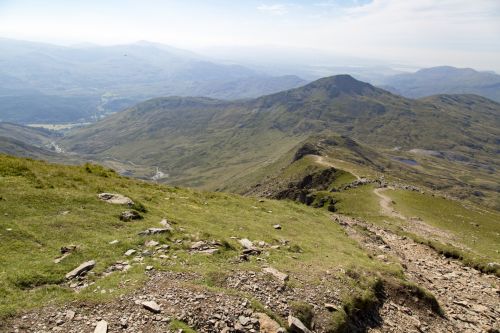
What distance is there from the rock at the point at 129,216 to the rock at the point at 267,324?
14069mm

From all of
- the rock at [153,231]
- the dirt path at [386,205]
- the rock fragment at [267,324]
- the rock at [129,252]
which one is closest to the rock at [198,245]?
the rock at [153,231]

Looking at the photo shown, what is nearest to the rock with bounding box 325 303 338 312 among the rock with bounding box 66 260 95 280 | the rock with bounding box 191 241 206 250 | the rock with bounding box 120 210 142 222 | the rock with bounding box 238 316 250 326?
the rock with bounding box 238 316 250 326

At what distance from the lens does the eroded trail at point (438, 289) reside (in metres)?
22.0

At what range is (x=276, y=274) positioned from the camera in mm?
20281

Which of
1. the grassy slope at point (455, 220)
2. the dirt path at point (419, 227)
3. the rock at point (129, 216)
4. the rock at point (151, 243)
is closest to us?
the rock at point (151, 243)

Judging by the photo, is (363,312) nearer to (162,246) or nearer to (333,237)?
(162,246)

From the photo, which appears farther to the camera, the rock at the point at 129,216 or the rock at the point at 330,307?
the rock at the point at 129,216

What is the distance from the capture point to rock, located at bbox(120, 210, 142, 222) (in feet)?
85.5

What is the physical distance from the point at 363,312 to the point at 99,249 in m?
16.1

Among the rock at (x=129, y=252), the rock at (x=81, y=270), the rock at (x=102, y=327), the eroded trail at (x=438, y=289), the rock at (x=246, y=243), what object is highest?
the rock at (x=102, y=327)

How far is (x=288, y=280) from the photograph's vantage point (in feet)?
65.8

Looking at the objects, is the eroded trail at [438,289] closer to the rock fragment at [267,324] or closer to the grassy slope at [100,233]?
the grassy slope at [100,233]

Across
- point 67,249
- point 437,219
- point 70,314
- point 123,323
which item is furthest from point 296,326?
Result: point 437,219

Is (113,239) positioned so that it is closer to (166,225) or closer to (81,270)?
(81,270)
